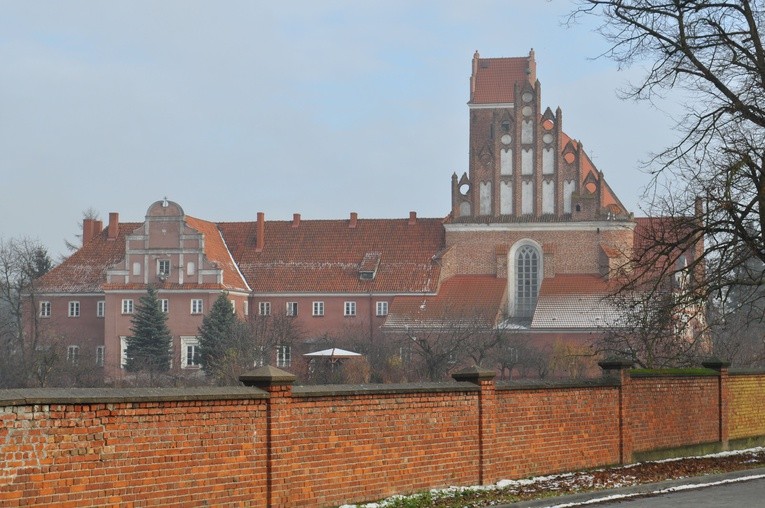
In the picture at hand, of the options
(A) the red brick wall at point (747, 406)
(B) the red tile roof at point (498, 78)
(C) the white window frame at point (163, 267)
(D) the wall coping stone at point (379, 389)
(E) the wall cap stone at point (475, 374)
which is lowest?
(A) the red brick wall at point (747, 406)

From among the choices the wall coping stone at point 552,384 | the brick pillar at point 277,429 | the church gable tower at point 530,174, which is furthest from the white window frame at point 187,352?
the brick pillar at point 277,429

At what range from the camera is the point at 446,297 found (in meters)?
78.3

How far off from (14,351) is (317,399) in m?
61.9

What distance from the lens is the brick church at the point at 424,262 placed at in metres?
77.7

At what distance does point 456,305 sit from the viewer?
7694 cm

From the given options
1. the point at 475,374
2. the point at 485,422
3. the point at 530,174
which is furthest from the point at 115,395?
the point at 530,174

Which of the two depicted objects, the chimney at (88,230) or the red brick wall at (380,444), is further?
the chimney at (88,230)

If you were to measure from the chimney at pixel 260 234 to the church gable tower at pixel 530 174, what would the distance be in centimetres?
1401

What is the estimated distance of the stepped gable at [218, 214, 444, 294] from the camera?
81.6 meters

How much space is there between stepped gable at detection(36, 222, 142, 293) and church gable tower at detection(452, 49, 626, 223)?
2245cm

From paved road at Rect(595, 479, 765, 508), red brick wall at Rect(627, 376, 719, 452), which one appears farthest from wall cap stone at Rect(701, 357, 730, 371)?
paved road at Rect(595, 479, 765, 508)

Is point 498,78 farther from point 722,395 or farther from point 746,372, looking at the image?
point 722,395

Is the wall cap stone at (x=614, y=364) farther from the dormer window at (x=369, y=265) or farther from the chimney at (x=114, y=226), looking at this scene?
the chimney at (x=114, y=226)

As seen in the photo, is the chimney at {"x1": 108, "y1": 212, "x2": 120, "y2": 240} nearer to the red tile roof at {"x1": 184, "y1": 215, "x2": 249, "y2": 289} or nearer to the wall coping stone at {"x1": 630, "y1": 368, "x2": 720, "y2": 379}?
the red tile roof at {"x1": 184, "y1": 215, "x2": 249, "y2": 289}
